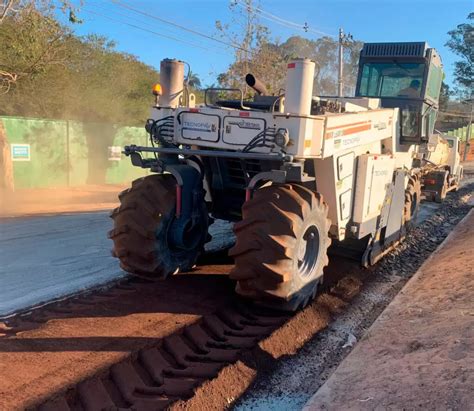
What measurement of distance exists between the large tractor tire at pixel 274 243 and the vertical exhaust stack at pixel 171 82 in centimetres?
185

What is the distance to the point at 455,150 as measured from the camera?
17.3 metres

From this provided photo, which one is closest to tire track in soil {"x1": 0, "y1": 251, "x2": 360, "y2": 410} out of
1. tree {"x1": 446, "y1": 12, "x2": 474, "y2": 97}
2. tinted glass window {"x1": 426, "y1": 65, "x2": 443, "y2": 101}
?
tinted glass window {"x1": 426, "y1": 65, "x2": 443, "y2": 101}

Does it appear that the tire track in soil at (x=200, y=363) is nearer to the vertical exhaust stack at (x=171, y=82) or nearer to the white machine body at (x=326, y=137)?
the white machine body at (x=326, y=137)

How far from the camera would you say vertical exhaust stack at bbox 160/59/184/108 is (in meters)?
6.30

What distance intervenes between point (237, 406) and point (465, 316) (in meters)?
2.57

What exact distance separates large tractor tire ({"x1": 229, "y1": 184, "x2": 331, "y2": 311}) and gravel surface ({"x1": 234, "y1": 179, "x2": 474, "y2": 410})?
60 centimetres

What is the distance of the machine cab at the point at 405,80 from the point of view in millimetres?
8805

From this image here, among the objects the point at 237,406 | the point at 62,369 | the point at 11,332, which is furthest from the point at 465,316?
the point at 11,332

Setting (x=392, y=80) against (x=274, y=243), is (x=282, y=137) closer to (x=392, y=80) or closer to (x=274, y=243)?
(x=274, y=243)

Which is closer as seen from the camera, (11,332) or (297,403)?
(297,403)

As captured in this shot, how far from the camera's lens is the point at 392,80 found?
9.41 m

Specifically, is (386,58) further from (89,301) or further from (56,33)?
(56,33)

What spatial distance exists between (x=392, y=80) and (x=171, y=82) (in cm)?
492

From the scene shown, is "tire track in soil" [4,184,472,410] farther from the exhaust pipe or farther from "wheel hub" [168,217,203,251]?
the exhaust pipe
